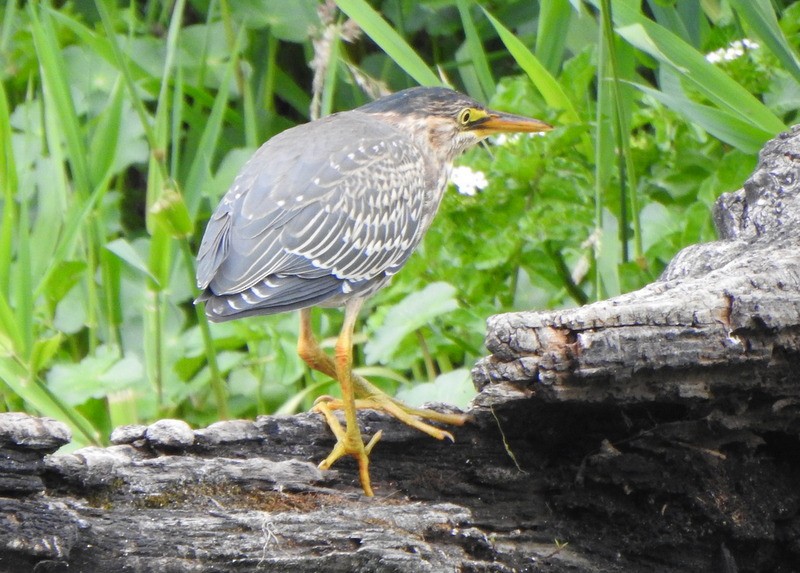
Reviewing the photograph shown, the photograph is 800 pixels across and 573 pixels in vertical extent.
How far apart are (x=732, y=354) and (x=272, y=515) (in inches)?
33.6

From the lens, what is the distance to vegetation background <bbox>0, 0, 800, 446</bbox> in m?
2.87

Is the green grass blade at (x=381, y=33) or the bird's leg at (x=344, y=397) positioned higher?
the green grass blade at (x=381, y=33)

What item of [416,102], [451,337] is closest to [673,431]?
[451,337]

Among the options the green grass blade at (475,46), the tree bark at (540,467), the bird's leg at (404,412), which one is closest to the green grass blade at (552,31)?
the green grass blade at (475,46)

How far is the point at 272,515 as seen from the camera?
1.92 meters

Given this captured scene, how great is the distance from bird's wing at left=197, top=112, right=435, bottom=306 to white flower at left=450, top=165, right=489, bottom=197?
0.22 metres

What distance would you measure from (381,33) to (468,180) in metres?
0.54

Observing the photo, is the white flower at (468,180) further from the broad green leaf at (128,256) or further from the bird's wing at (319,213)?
the broad green leaf at (128,256)

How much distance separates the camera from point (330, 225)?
2.90 meters

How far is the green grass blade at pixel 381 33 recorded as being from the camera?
10.2 ft

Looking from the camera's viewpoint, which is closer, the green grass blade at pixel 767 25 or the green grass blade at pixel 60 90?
the green grass blade at pixel 767 25

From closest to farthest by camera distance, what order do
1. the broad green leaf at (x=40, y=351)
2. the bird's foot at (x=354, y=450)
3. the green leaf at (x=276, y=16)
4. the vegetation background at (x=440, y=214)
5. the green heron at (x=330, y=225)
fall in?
the bird's foot at (x=354, y=450) → the green heron at (x=330, y=225) → the broad green leaf at (x=40, y=351) → the vegetation background at (x=440, y=214) → the green leaf at (x=276, y=16)

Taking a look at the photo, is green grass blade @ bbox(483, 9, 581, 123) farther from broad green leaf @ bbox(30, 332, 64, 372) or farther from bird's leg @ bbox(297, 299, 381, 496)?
broad green leaf @ bbox(30, 332, 64, 372)

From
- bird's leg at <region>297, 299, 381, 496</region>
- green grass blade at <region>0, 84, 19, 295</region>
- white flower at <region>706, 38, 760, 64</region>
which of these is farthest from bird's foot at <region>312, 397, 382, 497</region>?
white flower at <region>706, 38, 760, 64</region>
